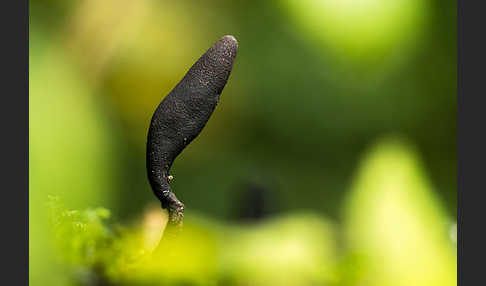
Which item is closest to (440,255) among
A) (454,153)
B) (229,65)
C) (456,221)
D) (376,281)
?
(376,281)

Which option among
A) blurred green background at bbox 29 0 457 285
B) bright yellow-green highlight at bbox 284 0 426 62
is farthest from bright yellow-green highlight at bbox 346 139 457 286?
bright yellow-green highlight at bbox 284 0 426 62

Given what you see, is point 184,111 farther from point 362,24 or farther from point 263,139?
point 263,139

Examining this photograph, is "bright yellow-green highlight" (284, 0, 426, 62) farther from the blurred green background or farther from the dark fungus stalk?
the dark fungus stalk

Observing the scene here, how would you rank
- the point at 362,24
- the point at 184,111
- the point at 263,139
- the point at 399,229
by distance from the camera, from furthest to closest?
1. the point at 263,139
2. the point at 362,24
3. the point at 399,229
4. the point at 184,111

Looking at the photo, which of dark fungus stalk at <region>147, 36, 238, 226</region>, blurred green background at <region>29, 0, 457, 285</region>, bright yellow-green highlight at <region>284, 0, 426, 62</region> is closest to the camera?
dark fungus stalk at <region>147, 36, 238, 226</region>

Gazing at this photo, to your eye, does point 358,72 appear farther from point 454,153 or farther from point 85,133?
point 85,133

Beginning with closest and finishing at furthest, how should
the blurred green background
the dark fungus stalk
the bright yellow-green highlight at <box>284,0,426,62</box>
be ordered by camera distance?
the dark fungus stalk < the blurred green background < the bright yellow-green highlight at <box>284,0,426,62</box>

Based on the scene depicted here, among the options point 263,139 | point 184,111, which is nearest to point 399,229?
point 184,111
